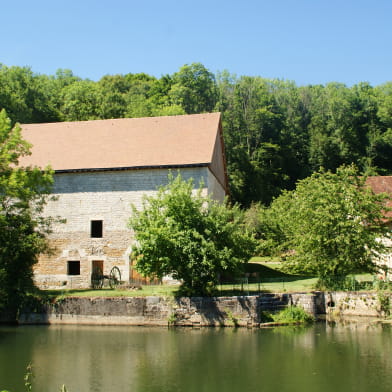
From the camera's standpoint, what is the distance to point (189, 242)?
20125 millimetres

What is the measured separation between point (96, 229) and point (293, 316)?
1259cm

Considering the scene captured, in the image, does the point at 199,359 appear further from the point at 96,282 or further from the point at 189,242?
the point at 96,282

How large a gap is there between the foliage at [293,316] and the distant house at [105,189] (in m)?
8.53

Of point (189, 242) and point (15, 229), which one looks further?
point (15, 229)

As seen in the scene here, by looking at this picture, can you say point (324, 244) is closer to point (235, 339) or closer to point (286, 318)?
point (286, 318)

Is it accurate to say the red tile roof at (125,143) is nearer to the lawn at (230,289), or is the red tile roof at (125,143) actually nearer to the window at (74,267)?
the window at (74,267)

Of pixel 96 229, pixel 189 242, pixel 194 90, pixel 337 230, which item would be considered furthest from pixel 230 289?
pixel 194 90

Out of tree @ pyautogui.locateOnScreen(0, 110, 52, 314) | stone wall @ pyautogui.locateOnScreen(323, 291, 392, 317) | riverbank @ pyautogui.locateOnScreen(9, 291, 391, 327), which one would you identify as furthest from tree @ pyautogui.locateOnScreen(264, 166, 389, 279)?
tree @ pyautogui.locateOnScreen(0, 110, 52, 314)

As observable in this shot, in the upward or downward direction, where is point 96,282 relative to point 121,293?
upward

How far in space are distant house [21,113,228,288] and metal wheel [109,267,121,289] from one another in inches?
10.5

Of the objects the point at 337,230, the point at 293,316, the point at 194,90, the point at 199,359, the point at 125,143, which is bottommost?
the point at 199,359

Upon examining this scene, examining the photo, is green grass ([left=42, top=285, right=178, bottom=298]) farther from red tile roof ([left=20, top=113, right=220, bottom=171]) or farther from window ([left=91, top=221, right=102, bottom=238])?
red tile roof ([left=20, top=113, right=220, bottom=171])

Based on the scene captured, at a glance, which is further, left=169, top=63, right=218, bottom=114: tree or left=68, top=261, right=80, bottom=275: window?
left=169, top=63, right=218, bottom=114: tree

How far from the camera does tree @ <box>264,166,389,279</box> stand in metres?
21.8
